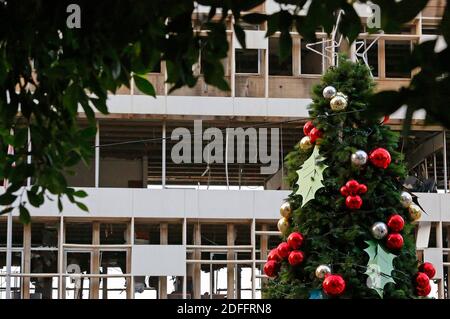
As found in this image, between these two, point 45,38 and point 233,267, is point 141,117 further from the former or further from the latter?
point 45,38

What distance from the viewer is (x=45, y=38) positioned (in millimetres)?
6215

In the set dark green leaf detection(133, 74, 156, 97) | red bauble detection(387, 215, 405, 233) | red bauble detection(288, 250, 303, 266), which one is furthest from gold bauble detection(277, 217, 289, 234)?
dark green leaf detection(133, 74, 156, 97)

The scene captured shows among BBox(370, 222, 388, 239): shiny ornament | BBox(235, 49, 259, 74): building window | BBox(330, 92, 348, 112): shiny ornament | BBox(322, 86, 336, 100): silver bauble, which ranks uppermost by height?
BBox(235, 49, 259, 74): building window

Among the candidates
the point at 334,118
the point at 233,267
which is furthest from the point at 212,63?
the point at 233,267

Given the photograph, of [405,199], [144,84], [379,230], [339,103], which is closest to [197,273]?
[405,199]

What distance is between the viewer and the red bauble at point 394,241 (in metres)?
13.6

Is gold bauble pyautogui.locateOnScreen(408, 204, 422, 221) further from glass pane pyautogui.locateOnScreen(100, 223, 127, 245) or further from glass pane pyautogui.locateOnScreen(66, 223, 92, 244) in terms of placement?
glass pane pyautogui.locateOnScreen(66, 223, 92, 244)

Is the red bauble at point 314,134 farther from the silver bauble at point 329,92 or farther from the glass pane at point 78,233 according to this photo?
the glass pane at point 78,233

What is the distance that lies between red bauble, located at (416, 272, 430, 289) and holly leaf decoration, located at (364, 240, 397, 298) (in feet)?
1.17

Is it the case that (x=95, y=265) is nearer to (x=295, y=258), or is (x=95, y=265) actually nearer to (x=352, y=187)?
(x=295, y=258)

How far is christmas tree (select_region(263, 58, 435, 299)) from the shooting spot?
1348 centimetres

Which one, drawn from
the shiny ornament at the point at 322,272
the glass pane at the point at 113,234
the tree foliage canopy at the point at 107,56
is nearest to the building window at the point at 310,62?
the glass pane at the point at 113,234

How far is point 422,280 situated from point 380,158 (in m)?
1.49

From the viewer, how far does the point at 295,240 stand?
1357 centimetres
